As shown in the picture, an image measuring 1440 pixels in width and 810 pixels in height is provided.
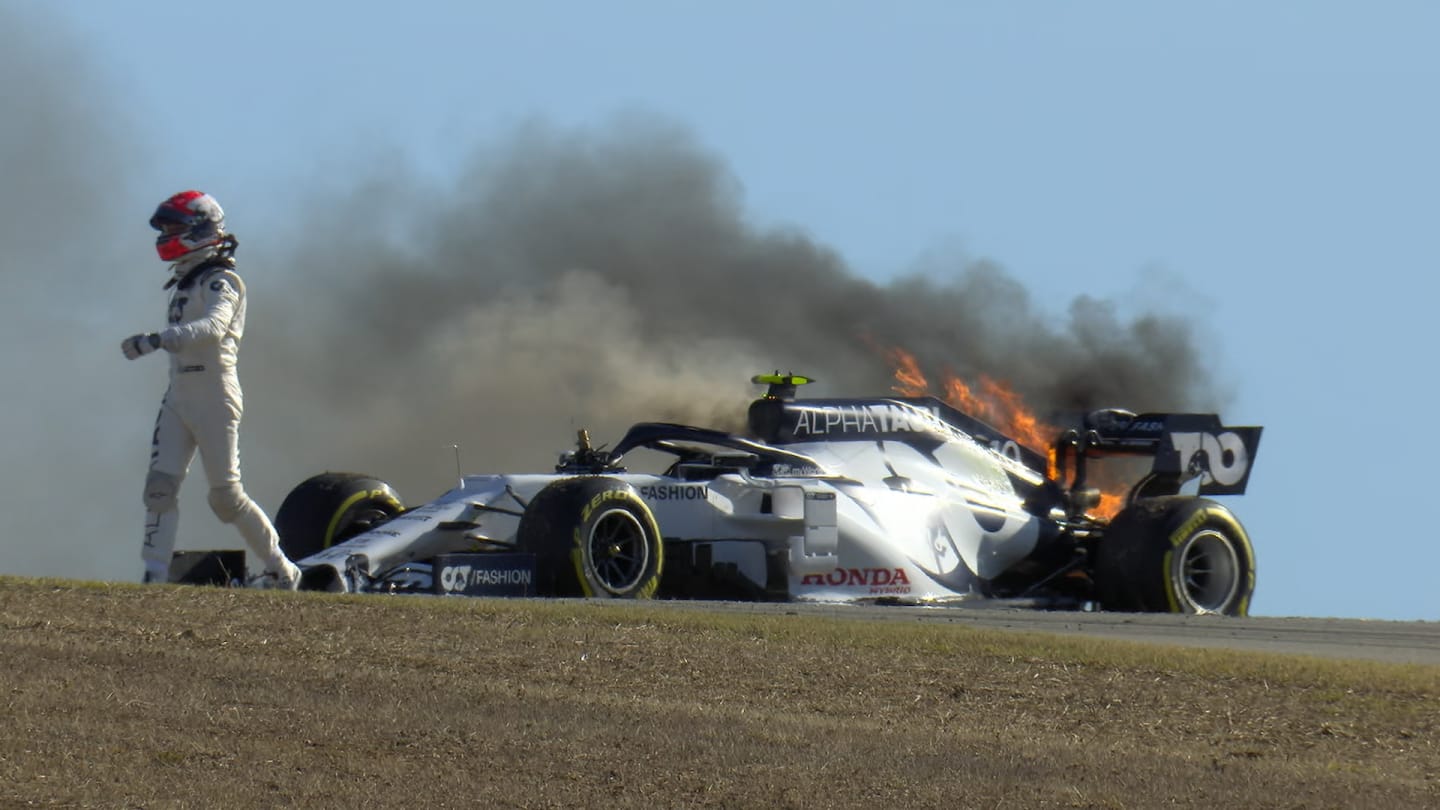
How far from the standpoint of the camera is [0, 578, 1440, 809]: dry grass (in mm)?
6496

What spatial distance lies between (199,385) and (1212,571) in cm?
798

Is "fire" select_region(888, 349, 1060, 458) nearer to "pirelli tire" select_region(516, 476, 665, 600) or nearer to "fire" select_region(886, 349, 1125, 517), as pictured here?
"fire" select_region(886, 349, 1125, 517)

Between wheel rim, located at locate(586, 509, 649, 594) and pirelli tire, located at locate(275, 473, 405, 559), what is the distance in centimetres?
246

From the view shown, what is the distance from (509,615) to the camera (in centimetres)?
1023

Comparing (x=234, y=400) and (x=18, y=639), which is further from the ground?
(x=234, y=400)

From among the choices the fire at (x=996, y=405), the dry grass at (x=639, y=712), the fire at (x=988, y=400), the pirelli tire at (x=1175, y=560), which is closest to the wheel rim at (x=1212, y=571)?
the pirelli tire at (x=1175, y=560)

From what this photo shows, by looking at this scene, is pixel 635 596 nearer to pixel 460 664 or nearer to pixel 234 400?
pixel 234 400

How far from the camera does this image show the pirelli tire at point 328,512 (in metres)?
14.6

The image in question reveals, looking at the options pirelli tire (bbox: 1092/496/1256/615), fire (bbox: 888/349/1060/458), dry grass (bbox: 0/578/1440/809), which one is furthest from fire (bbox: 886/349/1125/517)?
dry grass (bbox: 0/578/1440/809)

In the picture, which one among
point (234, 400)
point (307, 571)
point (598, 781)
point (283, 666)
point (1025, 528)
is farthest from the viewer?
point (1025, 528)

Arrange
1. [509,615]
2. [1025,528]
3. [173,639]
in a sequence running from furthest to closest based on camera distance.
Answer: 1. [1025,528]
2. [509,615]
3. [173,639]

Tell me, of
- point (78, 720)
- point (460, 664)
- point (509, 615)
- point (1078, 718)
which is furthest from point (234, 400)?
point (1078, 718)

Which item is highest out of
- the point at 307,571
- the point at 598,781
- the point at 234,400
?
the point at 234,400

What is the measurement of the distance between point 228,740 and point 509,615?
136 inches
